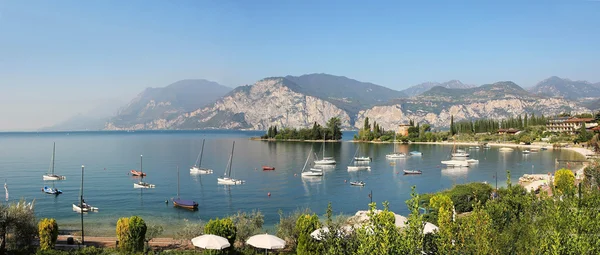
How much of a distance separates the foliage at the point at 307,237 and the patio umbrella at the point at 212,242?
373 centimetres

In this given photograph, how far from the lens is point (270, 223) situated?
35.6 metres

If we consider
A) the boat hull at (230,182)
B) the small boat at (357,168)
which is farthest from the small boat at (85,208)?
the small boat at (357,168)

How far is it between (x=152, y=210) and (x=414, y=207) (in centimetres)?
3674

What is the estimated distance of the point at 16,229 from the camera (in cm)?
2294

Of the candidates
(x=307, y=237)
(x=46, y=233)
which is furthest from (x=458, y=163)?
(x=46, y=233)

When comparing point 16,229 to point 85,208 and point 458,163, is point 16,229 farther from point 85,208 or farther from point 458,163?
point 458,163

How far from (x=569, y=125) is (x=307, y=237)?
14266 cm

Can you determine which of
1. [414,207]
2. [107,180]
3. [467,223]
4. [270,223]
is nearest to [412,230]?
[414,207]

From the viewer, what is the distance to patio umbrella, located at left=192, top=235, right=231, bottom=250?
1981cm

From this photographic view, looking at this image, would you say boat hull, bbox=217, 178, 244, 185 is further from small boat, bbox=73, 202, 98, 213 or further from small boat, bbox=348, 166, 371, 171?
small boat, bbox=348, 166, 371, 171

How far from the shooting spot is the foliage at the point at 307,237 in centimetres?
1903

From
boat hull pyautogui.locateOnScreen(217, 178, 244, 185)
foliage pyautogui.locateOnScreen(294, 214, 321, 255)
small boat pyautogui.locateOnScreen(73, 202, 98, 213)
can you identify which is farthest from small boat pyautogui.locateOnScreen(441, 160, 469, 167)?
foliage pyautogui.locateOnScreen(294, 214, 321, 255)

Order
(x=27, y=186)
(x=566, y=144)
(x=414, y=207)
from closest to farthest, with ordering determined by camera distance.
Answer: (x=414, y=207)
(x=27, y=186)
(x=566, y=144)

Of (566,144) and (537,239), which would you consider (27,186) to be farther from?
(566,144)
